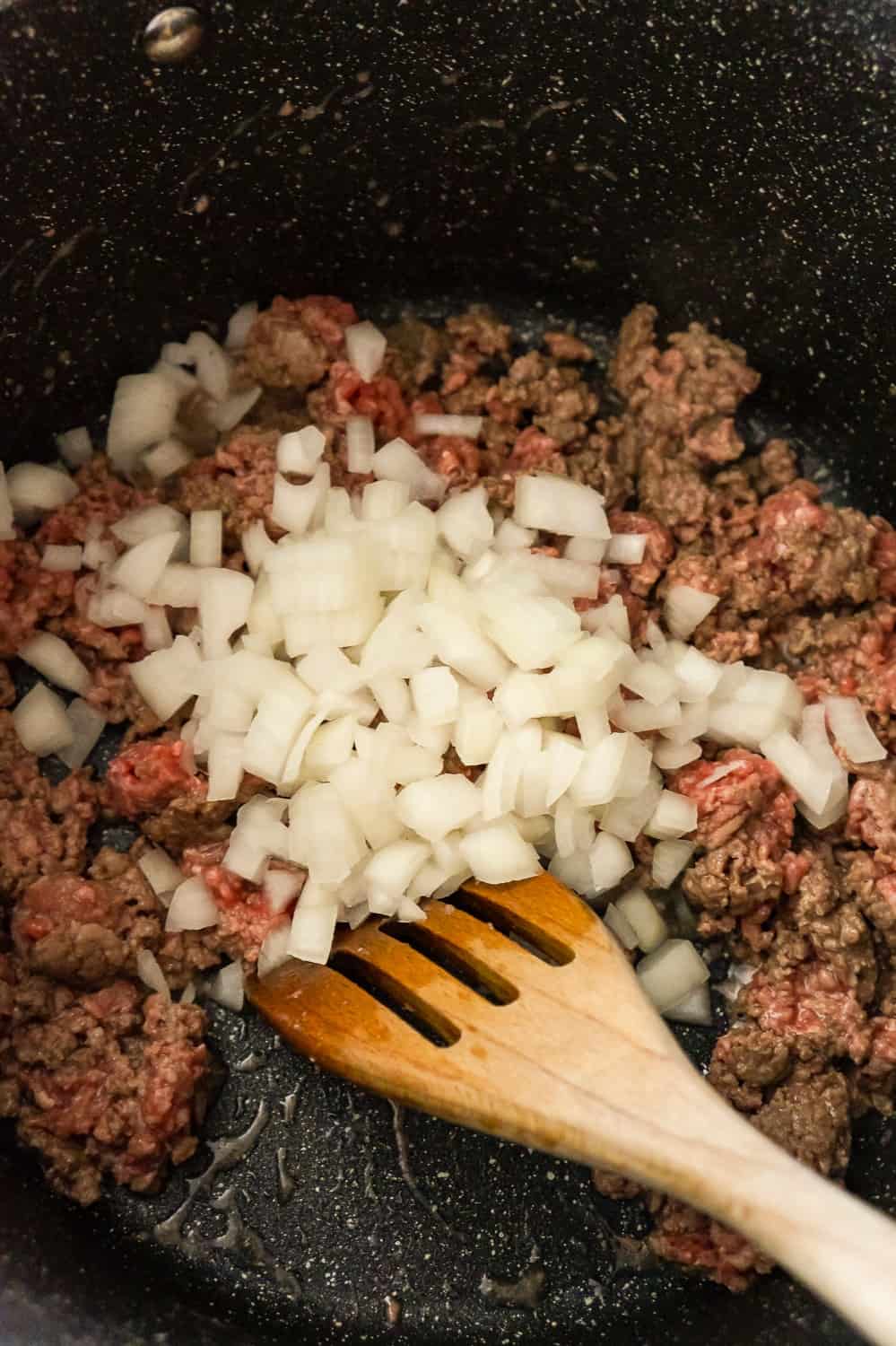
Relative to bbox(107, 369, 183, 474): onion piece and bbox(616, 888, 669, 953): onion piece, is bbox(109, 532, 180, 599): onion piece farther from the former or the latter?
bbox(616, 888, 669, 953): onion piece

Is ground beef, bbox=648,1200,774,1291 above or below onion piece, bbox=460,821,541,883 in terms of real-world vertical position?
below

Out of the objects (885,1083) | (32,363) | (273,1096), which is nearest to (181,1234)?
(273,1096)

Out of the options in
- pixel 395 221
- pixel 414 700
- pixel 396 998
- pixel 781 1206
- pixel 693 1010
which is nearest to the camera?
pixel 781 1206

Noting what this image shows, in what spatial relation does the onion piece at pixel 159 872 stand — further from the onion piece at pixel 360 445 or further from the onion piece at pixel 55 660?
the onion piece at pixel 360 445

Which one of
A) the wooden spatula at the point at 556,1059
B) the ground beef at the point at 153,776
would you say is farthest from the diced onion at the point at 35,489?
the wooden spatula at the point at 556,1059

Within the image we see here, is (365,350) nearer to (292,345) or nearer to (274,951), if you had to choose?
(292,345)

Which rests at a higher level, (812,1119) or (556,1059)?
(556,1059)

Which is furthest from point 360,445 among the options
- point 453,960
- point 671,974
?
point 671,974

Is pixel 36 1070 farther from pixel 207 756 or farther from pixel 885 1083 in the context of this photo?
pixel 885 1083

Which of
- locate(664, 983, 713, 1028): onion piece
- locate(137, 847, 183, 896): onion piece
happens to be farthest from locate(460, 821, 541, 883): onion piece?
locate(137, 847, 183, 896): onion piece
